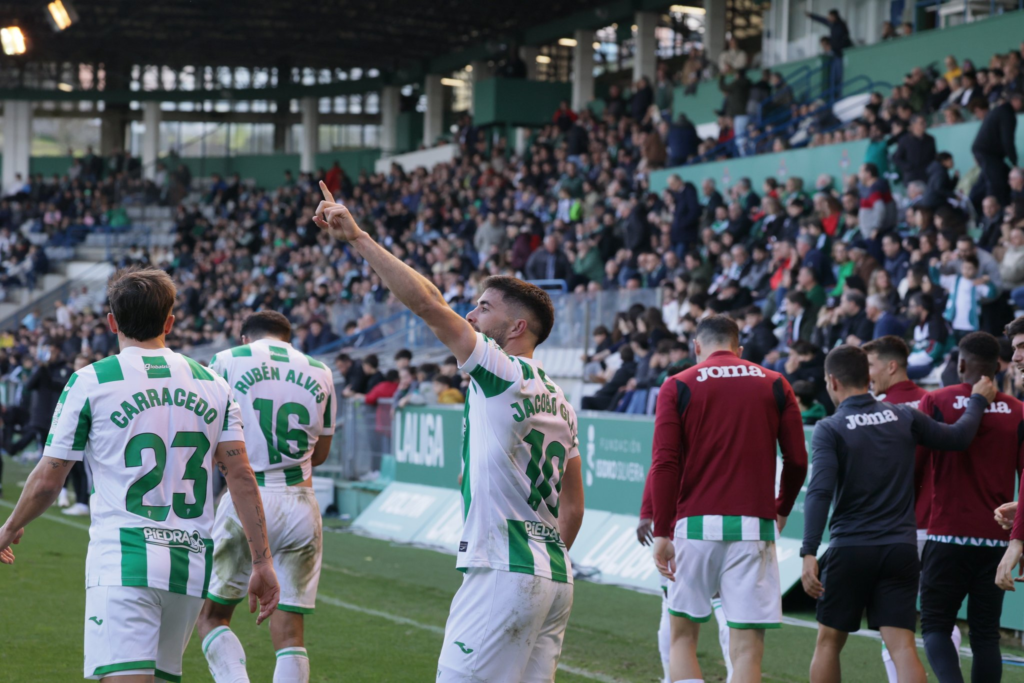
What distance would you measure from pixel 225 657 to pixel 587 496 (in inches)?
277

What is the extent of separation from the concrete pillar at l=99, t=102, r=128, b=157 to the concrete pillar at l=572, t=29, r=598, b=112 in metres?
23.0

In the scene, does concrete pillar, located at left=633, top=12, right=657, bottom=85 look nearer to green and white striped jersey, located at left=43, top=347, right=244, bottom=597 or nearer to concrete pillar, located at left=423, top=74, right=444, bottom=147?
concrete pillar, located at left=423, top=74, right=444, bottom=147

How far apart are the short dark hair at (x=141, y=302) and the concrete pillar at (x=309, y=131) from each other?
40216mm

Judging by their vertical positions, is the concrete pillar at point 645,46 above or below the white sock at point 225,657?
above

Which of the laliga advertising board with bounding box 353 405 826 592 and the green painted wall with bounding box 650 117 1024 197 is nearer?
the laliga advertising board with bounding box 353 405 826 592

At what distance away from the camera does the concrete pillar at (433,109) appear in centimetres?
3912

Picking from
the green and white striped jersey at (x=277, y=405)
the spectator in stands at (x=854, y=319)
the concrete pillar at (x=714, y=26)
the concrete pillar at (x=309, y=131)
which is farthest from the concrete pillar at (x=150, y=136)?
the green and white striped jersey at (x=277, y=405)

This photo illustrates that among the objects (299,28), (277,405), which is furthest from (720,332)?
(299,28)

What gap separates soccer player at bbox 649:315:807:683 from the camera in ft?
18.0

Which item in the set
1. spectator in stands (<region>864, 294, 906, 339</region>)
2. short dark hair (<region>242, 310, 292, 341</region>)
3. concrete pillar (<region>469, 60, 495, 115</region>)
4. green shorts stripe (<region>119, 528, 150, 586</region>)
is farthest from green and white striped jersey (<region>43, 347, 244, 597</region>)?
concrete pillar (<region>469, 60, 495, 115</region>)

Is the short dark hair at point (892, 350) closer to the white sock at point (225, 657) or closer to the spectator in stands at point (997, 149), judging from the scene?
the white sock at point (225, 657)

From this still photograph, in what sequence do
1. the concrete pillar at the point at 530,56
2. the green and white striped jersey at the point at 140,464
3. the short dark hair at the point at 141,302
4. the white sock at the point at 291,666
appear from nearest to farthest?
1. the green and white striped jersey at the point at 140,464
2. the short dark hair at the point at 141,302
3. the white sock at the point at 291,666
4. the concrete pillar at the point at 530,56

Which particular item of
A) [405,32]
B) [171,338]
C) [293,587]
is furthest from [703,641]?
[405,32]

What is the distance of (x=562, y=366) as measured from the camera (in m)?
17.0
